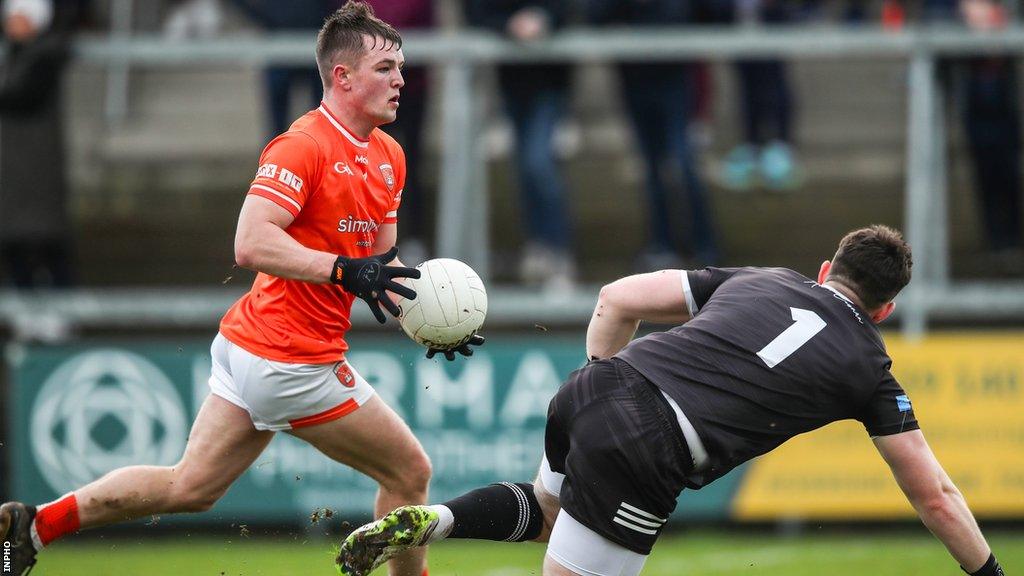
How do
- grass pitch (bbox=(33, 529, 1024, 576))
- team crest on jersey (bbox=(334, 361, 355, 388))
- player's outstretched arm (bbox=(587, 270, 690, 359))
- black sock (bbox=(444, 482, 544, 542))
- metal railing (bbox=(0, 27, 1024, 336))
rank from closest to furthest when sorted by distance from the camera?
player's outstretched arm (bbox=(587, 270, 690, 359)) < black sock (bbox=(444, 482, 544, 542)) < team crest on jersey (bbox=(334, 361, 355, 388)) < grass pitch (bbox=(33, 529, 1024, 576)) < metal railing (bbox=(0, 27, 1024, 336))

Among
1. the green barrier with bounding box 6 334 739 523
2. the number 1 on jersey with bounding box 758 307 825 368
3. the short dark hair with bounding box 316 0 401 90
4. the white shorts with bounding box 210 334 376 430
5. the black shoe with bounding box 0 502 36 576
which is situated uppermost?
the short dark hair with bounding box 316 0 401 90

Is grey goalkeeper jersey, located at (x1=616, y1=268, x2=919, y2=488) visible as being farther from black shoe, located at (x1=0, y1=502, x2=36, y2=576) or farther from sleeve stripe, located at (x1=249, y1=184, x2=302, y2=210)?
black shoe, located at (x1=0, y1=502, x2=36, y2=576)

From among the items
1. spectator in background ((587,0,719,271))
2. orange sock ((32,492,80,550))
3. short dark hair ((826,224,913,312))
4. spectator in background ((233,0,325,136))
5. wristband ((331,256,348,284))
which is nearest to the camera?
short dark hair ((826,224,913,312))

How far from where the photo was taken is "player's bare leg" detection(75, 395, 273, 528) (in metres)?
5.98

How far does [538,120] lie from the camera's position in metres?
10.2

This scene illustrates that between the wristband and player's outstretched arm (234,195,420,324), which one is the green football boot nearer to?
player's outstretched arm (234,195,420,324)

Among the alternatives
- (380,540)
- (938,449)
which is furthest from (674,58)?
(380,540)

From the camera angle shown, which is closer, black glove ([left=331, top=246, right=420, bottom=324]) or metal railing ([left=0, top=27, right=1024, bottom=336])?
black glove ([left=331, top=246, right=420, bottom=324])

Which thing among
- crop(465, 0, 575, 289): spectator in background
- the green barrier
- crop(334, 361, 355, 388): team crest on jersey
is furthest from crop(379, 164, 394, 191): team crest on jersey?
the green barrier

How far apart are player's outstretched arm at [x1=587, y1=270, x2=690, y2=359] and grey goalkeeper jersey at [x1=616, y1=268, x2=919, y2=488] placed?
22cm

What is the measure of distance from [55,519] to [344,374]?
138 centimetres

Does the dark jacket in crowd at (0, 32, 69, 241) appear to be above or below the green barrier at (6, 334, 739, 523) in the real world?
above

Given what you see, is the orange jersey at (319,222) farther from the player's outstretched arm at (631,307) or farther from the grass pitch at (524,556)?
the grass pitch at (524,556)

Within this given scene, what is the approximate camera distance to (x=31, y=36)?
33.7ft
